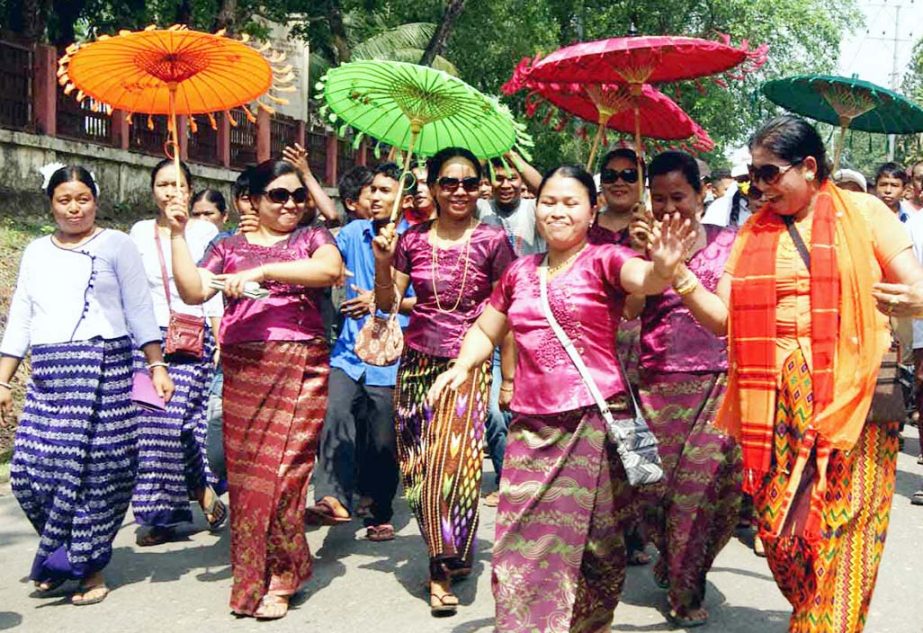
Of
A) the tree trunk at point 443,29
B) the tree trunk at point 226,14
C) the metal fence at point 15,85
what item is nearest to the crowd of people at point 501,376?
the metal fence at point 15,85

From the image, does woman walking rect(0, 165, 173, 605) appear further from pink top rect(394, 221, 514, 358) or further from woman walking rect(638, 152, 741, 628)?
woman walking rect(638, 152, 741, 628)

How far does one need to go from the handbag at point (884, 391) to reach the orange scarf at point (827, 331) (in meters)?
0.05

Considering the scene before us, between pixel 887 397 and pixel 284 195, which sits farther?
pixel 284 195

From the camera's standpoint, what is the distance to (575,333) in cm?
425

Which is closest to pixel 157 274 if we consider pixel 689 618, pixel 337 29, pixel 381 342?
pixel 381 342

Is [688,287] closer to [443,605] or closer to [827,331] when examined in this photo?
[827,331]

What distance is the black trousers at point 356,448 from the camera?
6508 mm

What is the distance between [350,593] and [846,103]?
3.22 m

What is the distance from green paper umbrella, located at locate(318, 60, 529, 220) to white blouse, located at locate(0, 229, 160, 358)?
4.04 feet

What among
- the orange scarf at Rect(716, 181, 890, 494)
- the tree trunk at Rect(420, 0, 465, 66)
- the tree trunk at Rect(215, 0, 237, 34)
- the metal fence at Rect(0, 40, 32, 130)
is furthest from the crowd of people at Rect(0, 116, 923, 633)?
the tree trunk at Rect(420, 0, 465, 66)

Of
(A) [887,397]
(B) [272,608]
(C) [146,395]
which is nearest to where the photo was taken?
(A) [887,397]

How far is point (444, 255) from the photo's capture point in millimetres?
5559

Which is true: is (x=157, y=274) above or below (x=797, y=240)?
below

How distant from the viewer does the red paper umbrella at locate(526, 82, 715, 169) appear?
5.25 m
